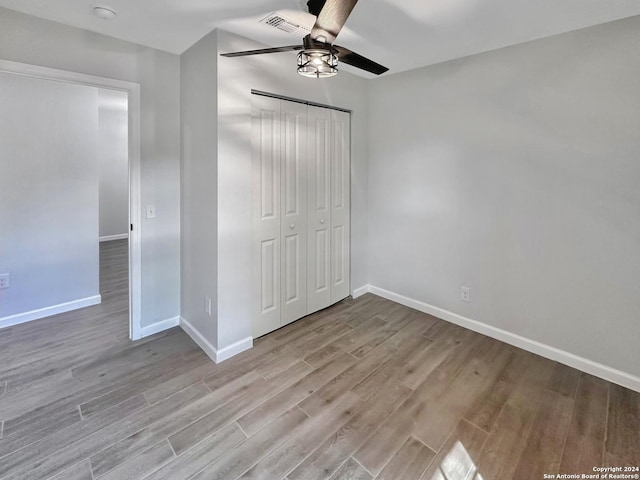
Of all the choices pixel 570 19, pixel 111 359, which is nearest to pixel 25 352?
pixel 111 359

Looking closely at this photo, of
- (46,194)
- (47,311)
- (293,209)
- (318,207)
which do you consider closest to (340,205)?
(318,207)

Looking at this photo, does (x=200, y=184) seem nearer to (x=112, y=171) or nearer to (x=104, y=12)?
(x=104, y=12)

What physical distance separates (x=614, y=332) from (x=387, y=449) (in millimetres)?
1790

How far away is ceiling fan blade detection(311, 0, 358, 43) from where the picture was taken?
125 cm

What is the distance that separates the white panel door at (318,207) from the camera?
291 centimetres

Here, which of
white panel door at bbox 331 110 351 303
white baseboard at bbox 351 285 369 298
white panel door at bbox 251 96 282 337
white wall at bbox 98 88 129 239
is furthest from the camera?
white wall at bbox 98 88 129 239

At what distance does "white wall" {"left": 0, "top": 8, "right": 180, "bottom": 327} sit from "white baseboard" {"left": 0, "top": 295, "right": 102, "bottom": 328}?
1.11 metres

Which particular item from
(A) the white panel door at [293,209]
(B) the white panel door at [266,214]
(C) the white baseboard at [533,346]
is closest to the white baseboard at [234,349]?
(B) the white panel door at [266,214]

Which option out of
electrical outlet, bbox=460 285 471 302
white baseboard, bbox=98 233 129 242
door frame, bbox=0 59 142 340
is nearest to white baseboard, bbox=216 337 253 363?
door frame, bbox=0 59 142 340

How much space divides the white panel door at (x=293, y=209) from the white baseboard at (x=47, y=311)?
214 cm

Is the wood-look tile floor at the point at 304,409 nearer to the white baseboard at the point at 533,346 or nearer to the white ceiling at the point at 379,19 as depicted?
the white baseboard at the point at 533,346

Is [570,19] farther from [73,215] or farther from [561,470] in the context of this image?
[73,215]

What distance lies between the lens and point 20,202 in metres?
2.89

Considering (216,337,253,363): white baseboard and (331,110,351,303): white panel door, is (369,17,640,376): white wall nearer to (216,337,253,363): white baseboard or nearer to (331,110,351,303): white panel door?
(331,110,351,303): white panel door
